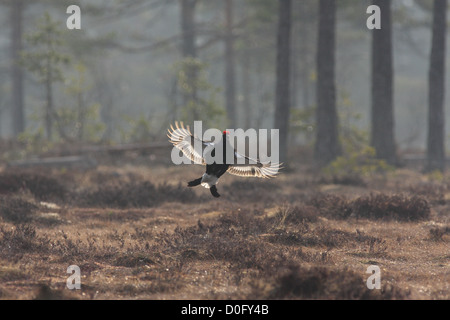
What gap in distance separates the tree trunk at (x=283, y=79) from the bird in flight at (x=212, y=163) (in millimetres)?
10243

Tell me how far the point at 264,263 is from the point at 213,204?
515 centimetres

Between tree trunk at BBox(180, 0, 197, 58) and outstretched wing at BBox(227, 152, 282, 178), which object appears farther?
tree trunk at BBox(180, 0, 197, 58)

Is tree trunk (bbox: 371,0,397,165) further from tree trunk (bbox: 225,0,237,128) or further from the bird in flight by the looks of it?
tree trunk (bbox: 225,0,237,128)

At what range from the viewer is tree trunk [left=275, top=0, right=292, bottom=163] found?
19.0 meters

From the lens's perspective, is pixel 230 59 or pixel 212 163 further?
pixel 230 59

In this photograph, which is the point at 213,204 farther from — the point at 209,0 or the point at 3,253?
the point at 209,0

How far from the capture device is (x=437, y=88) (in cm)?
2016

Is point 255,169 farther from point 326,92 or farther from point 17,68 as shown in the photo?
point 17,68

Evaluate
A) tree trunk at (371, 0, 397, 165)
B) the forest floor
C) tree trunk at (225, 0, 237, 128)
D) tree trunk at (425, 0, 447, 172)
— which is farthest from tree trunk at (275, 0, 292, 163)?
tree trunk at (225, 0, 237, 128)

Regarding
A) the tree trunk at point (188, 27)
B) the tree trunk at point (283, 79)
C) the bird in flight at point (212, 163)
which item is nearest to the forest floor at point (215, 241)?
the bird in flight at point (212, 163)

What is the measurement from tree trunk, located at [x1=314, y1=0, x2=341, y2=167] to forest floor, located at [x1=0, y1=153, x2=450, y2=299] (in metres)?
4.18

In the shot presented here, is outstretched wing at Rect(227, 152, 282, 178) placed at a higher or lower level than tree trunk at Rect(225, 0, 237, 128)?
lower

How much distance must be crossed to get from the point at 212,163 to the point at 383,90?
13.1 m

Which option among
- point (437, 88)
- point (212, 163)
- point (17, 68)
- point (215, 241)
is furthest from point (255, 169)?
point (17, 68)
